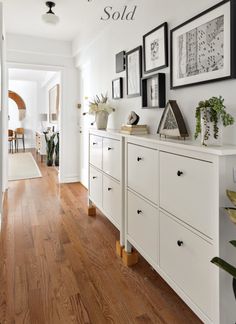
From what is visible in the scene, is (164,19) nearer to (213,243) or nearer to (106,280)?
Result: (213,243)

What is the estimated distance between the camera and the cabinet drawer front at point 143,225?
1.82m

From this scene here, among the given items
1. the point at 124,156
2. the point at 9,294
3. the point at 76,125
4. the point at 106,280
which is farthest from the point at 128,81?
the point at 76,125

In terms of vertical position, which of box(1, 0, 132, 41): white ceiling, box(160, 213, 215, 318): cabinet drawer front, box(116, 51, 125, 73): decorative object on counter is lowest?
box(160, 213, 215, 318): cabinet drawer front

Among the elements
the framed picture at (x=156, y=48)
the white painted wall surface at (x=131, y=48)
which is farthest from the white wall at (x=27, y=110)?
the framed picture at (x=156, y=48)

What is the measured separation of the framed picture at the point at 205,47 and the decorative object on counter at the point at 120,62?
3.32 ft

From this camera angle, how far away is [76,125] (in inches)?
207

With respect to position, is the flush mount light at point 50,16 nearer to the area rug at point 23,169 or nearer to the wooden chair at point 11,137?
the area rug at point 23,169

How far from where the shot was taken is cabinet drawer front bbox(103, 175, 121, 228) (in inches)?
95.7

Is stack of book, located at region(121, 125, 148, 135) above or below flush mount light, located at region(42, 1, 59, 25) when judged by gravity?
below

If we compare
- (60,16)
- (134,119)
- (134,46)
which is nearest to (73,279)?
(134,119)

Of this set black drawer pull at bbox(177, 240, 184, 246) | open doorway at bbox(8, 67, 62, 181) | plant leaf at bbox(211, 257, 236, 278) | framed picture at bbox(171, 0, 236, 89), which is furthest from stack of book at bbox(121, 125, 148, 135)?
open doorway at bbox(8, 67, 62, 181)

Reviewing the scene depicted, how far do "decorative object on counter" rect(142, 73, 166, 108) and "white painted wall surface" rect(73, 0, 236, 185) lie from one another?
1.7 inches

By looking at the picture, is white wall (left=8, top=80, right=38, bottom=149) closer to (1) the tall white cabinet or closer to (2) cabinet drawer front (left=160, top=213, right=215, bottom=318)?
(1) the tall white cabinet

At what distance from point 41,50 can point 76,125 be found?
142cm
